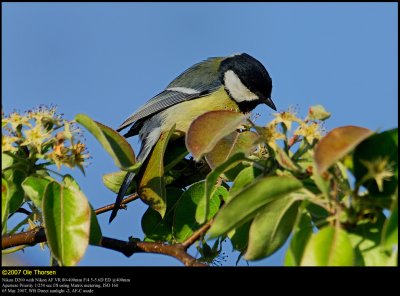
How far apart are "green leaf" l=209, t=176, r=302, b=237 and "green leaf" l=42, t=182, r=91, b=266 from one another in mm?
320

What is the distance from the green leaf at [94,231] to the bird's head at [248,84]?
2419 millimetres

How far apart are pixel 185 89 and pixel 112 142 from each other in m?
2.27

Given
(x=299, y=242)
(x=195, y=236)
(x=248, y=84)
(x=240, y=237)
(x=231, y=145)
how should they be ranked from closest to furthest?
(x=299, y=242) → (x=195, y=236) → (x=240, y=237) → (x=231, y=145) → (x=248, y=84)

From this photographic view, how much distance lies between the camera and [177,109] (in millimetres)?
3592

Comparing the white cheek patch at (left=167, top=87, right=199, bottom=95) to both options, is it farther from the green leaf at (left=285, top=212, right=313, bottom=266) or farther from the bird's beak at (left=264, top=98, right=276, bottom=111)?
the green leaf at (left=285, top=212, right=313, bottom=266)

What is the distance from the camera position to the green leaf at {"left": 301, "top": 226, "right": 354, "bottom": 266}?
1180 millimetres

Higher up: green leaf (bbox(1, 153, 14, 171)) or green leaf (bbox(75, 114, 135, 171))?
green leaf (bbox(75, 114, 135, 171))

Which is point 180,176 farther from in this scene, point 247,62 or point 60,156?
point 247,62

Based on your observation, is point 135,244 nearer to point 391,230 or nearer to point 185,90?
point 391,230


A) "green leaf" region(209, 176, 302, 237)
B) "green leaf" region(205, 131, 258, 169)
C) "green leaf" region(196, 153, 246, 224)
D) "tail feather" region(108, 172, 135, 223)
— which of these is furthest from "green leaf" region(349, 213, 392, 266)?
"tail feather" region(108, 172, 135, 223)

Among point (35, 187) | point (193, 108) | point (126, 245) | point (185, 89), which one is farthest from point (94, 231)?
point (185, 89)

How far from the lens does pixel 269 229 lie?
132 centimetres
